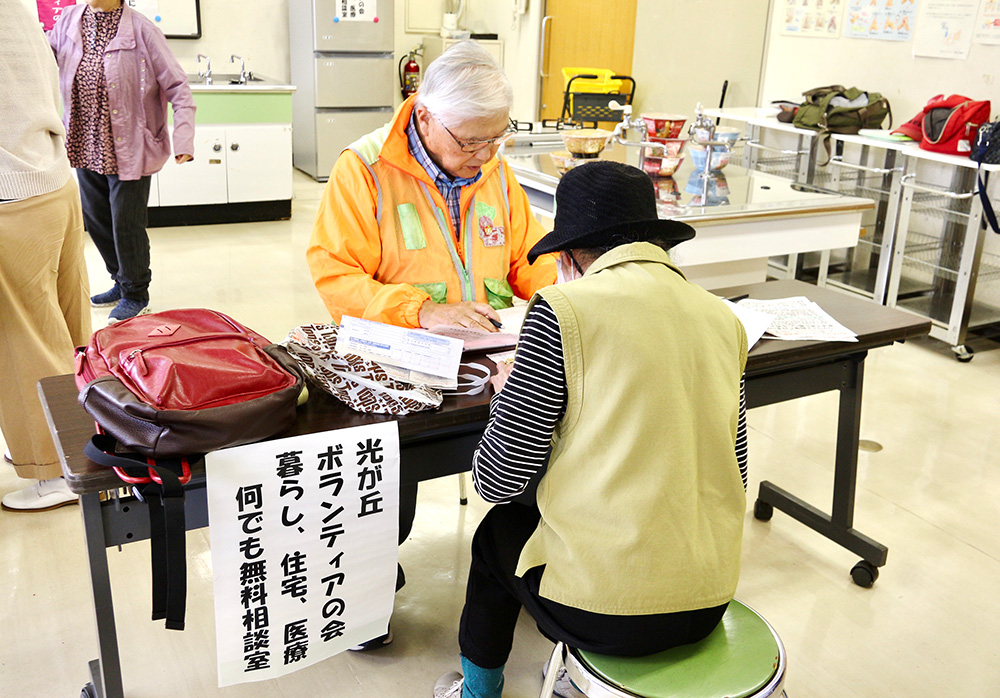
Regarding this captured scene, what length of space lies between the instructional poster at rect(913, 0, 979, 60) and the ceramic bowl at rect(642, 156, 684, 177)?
79.6 inches

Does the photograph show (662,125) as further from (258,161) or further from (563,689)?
(258,161)

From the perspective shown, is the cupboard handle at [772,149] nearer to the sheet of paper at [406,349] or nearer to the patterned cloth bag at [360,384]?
the sheet of paper at [406,349]

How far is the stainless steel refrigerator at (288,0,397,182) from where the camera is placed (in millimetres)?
7031

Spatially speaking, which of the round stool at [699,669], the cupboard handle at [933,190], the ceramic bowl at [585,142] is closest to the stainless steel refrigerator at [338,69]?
the ceramic bowl at [585,142]

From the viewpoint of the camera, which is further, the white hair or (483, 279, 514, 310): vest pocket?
(483, 279, 514, 310): vest pocket

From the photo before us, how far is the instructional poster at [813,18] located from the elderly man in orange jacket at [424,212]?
13.7 ft

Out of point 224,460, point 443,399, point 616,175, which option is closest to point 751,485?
point 443,399

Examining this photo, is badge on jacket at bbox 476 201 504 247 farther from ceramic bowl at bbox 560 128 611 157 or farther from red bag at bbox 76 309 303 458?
ceramic bowl at bbox 560 128 611 157

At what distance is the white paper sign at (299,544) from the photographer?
1.46 metres

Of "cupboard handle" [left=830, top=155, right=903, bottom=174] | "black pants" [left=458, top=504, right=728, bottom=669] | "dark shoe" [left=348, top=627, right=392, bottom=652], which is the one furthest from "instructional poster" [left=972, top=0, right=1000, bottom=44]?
"dark shoe" [left=348, top=627, right=392, bottom=652]

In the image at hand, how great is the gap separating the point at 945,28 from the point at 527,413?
4.58 m

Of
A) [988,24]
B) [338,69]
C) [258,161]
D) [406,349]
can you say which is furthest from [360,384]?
[338,69]

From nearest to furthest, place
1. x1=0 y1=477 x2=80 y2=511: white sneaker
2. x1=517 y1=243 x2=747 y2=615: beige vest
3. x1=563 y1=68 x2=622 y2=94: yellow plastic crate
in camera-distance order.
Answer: x1=517 y1=243 x2=747 y2=615: beige vest → x1=0 y1=477 x2=80 y2=511: white sneaker → x1=563 y1=68 x2=622 y2=94: yellow plastic crate

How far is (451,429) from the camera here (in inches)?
66.0
